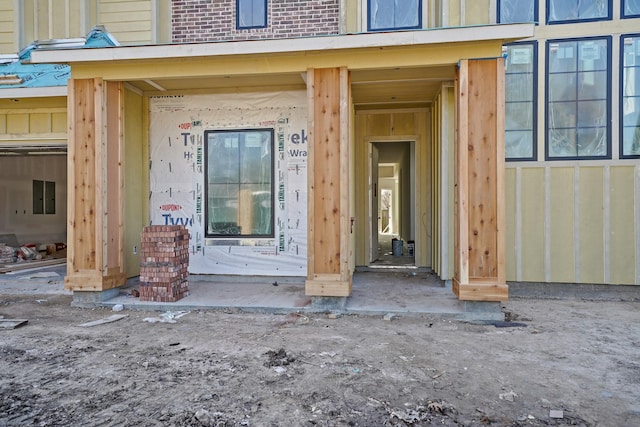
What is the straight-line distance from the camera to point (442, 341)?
13.5 feet

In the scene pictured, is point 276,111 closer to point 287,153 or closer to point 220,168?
point 287,153

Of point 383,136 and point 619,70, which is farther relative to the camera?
point 383,136

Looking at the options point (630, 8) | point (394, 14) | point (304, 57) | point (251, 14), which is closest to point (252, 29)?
point (251, 14)

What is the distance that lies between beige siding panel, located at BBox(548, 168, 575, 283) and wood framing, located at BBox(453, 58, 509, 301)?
207 centimetres

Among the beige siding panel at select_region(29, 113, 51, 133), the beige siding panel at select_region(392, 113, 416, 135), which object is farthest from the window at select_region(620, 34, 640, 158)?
the beige siding panel at select_region(29, 113, 51, 133)

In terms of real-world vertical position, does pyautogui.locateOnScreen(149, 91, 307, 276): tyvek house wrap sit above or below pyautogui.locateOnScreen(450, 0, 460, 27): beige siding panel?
below

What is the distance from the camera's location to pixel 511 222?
638cm

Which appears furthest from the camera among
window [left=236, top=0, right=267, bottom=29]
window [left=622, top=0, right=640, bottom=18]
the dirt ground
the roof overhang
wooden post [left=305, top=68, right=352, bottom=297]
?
window [left=236, top=0, right=267, bottom=29]

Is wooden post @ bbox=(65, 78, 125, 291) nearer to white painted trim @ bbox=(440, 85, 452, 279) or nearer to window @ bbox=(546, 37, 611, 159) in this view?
white painted trim @ bbox=(440, 85, 452, 279)

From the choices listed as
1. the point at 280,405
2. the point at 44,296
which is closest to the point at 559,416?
the point at 280,405

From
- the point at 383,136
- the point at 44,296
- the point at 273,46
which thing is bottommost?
the point at 44,296

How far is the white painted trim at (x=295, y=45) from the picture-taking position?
4.65 meters

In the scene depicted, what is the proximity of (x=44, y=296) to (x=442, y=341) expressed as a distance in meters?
5.73

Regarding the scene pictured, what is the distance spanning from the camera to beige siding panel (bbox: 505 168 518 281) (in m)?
6.36
